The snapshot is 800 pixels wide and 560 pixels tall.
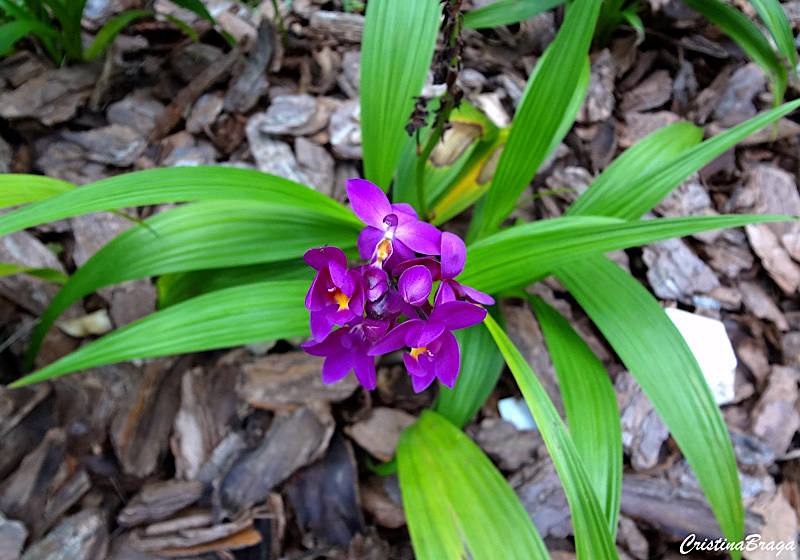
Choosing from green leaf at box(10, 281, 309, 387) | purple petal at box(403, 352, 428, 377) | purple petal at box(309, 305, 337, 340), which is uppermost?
purple petal at box(309, 305, 337, 340)

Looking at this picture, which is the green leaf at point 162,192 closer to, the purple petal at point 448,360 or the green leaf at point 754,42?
the purple petal at point 448,360

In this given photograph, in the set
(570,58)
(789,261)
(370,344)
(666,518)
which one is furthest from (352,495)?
(789,261)

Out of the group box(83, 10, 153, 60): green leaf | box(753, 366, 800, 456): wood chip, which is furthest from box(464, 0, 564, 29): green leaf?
box(753, 366, 800, 456): wood chip

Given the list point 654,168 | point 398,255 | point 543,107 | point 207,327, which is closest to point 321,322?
point 398,255

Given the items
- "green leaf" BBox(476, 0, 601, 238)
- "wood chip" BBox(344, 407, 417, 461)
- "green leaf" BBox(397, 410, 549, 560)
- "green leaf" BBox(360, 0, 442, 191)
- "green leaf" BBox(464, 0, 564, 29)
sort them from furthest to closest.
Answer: "green leaf" BBox(464, 0, 564, 29), "wood chip" BBox(344, 407, 417, 461), "green leaf" BBox(360, 0, 442, 191), "green leaf" BBox(476, 0, 601, 238), "green leaf" BBox(397, 410, 549, 560)

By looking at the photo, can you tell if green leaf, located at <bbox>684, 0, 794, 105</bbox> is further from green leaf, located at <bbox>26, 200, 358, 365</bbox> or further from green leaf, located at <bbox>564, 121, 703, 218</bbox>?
green leaf, located at <bbox>26, 200, 358, 365</bbox>

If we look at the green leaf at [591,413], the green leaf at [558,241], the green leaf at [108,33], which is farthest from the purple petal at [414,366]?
the green leaf at [108,33]

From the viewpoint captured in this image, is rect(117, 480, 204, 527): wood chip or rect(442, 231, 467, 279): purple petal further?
rect(117, 480, 204, 527): wood chip

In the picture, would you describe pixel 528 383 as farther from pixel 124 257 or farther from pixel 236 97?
pixel 236 97

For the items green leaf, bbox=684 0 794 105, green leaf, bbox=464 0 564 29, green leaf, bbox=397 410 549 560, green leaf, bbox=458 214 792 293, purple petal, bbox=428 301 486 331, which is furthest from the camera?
green leaf, bbox=464 0 564 29
